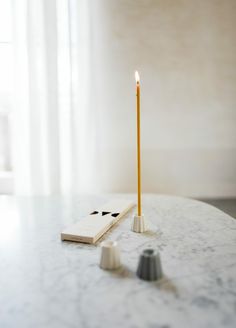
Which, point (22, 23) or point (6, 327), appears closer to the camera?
point (6, 327)

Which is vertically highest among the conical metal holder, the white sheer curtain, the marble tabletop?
the white sheer curtain

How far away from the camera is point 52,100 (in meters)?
2.07

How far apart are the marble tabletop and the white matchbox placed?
0.06ft

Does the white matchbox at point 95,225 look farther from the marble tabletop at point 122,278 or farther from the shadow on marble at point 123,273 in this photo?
the shadow on marble at point 123,273

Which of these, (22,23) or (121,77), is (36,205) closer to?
(121,77)

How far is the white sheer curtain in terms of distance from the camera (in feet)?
6.66

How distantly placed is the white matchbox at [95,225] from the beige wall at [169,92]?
3.94 ft

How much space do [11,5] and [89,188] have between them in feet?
4.53

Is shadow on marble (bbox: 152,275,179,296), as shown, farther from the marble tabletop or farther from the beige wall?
the beige wall

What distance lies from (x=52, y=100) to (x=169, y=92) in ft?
2.75

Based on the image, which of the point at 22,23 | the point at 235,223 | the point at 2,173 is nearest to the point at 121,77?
the point at 22,23

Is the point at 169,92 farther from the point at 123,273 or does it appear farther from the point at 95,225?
the point at 123,273

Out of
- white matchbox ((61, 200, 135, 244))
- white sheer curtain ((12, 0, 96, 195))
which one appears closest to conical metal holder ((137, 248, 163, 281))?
white matchbox ((61, 200, 135, 244))

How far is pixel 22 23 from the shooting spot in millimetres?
2035
